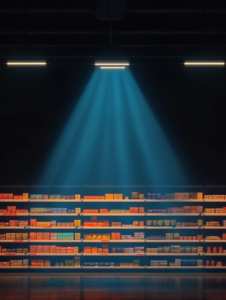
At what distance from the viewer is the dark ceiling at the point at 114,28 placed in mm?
6727

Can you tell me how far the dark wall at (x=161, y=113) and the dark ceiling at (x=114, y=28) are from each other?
993 millimetres

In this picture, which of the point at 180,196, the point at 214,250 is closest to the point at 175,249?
the point at 214,250

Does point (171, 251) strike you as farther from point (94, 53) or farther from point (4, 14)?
point (4, 14)

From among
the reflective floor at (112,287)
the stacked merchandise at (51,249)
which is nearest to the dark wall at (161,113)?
the stacked merchandise at (51,249)

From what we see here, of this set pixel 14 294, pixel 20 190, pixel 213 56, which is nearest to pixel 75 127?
pixel 20 190

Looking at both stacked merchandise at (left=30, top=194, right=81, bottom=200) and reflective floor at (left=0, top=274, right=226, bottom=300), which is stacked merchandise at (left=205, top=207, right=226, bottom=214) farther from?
stacked merchandise at (left=30, top=194, right=81, bottom=200)

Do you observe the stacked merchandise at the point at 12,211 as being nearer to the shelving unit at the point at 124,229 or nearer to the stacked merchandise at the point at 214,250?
the shelving unit at the point at 124,229

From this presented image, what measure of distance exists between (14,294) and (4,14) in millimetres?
5168

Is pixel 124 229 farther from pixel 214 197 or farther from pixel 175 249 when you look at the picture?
pixel 214 197

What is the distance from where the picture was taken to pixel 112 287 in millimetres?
8875

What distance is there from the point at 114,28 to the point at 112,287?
5075 millimetres

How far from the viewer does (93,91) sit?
35.6ft

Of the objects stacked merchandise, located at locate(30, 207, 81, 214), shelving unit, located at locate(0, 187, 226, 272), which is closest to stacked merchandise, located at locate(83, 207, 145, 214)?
shelving unit, located at locate(0, 187, 226, 272)

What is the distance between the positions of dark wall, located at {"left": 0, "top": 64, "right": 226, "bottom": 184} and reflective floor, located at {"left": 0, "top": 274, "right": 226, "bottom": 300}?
2292 millimetres
